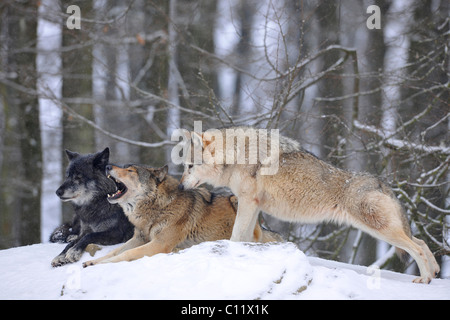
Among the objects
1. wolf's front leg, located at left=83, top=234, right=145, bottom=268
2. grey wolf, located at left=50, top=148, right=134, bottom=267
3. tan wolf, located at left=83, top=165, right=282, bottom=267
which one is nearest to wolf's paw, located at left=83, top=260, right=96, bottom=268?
wolf's front leg, located at left=83, top=234, right=145, bottom=268

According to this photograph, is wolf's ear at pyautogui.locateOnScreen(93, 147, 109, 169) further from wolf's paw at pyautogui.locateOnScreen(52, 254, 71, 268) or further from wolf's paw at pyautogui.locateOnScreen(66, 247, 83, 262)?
wolf's paw at pyautogui.locateOnScreen(52, 254, 71, 268)

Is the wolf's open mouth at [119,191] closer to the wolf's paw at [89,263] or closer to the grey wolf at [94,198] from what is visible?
the grey wolf at [94,198]

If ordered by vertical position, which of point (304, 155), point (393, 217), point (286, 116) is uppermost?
point (286, 116)

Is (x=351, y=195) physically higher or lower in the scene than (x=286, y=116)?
lower

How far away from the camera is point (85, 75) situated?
39.0 feet

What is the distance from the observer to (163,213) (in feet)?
20.3

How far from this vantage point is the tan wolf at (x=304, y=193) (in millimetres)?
5383

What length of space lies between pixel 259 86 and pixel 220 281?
4.82m

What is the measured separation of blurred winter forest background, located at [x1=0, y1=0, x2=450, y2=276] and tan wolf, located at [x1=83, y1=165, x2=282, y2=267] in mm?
1793

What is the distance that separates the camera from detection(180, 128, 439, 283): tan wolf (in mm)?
5383

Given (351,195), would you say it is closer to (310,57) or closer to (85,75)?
(310,57)

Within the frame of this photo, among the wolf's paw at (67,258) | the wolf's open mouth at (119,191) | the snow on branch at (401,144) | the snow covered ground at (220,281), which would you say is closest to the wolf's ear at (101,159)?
the wolf's open mouth at (119,191)
